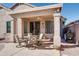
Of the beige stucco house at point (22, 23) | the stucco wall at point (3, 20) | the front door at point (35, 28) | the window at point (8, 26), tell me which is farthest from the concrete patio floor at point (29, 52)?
the front door at point (35, 28)

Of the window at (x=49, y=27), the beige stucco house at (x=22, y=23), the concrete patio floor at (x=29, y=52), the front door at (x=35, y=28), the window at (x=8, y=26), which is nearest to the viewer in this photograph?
the concrete patio floor at (x=29, y=52)

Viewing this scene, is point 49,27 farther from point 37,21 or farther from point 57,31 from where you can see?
point 57,31

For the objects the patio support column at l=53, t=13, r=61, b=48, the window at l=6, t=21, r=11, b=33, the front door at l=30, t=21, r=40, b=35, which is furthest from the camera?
the front door at l=30, t=21, r=40, b=35

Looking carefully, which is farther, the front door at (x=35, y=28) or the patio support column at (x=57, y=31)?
the front door at (x=35, y=28)

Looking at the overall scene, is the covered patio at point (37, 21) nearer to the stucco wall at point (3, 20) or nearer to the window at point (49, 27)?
the window at point (49, 27)

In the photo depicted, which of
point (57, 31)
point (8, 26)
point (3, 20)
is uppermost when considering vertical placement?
point (3, 20)

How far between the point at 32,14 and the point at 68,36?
15.4 ft

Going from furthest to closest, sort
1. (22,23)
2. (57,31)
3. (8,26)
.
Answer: (8,26), (22,23), (57,31)

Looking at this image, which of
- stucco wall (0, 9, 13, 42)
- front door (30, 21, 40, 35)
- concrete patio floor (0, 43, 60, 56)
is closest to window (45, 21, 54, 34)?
front door (30, 21, 40, 35)

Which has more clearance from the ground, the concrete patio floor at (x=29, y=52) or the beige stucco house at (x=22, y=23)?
the beige stucco house at (x=22, y=23)

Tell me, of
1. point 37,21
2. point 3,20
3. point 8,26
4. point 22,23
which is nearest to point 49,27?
point 37,21

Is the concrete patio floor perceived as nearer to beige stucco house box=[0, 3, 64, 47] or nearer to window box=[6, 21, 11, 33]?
beige stucco house box=[0, 3, 64, 47]

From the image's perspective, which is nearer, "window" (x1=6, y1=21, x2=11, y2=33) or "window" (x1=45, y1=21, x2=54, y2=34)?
"window" (x1=6, y1=21, x2=11, y2=33)

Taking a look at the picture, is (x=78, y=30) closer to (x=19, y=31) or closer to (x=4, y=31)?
(x=19, y=31)
